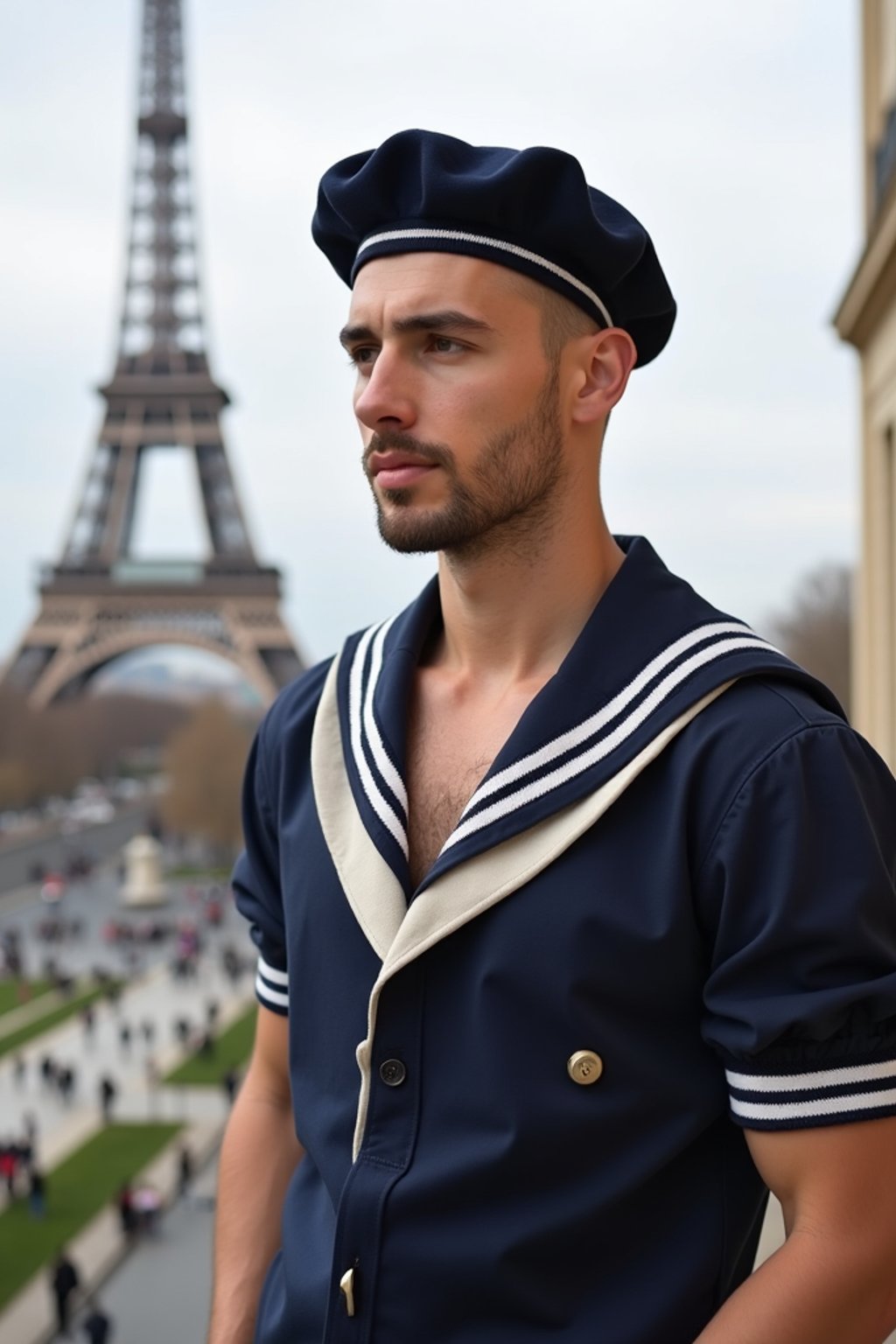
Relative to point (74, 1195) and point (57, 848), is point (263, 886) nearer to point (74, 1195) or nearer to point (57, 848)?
point (74, 1195)

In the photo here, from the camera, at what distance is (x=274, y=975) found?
237cm

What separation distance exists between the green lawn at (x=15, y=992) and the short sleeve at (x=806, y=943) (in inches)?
825

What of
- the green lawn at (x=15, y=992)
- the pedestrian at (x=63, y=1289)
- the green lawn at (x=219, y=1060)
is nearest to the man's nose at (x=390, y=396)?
the pedestrian at (x=63, y=1289)

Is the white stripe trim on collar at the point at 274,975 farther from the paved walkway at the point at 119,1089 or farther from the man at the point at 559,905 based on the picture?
the paved walkway at the point at 119,1089

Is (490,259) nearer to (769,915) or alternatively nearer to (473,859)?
(473,859)

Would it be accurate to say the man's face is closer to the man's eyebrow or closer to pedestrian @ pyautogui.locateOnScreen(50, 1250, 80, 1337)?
the man's eyebrow

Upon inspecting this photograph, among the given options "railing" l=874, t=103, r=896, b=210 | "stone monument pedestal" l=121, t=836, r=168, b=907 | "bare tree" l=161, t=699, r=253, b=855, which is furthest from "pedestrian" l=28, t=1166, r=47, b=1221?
"bare tree" l=161, t=699, r=253, b=855

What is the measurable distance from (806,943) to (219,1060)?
17.4 m

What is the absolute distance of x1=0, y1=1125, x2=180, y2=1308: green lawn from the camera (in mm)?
12008

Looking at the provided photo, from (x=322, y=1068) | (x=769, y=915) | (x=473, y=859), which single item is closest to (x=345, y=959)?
(x=322, y=1068)

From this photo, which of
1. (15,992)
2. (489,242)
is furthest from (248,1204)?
(15,992)

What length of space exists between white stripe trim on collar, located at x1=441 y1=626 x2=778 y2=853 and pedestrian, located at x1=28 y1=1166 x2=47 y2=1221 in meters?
12.1

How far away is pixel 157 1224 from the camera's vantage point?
41.3ft

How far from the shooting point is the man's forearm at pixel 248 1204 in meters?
2.28
